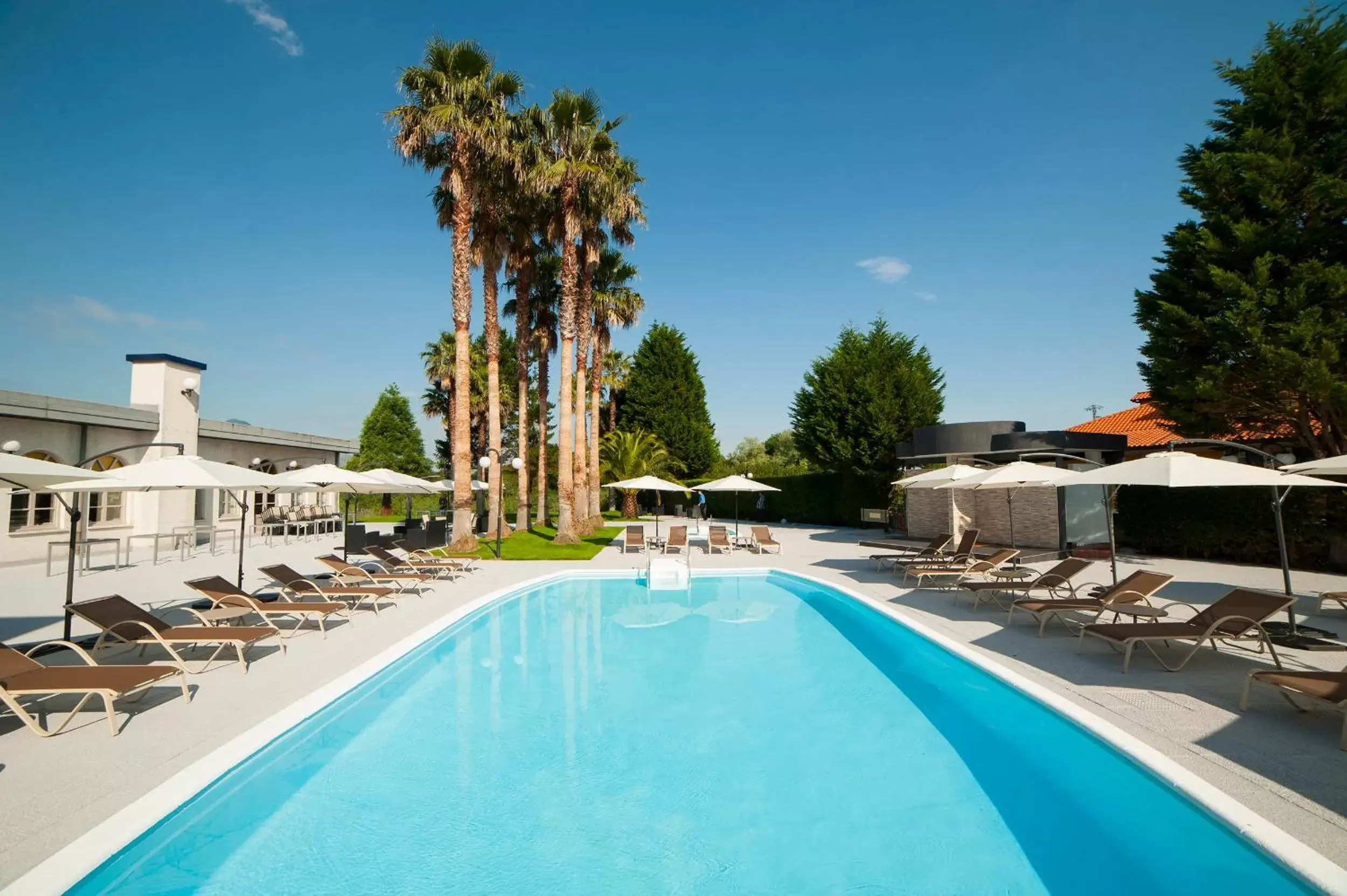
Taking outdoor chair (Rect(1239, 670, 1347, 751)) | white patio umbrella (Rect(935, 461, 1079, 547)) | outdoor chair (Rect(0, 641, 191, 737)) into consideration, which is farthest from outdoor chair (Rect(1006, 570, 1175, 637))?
outdoor chair (Rect(0, 641, 191, 737))

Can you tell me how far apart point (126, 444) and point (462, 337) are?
10.8 meters

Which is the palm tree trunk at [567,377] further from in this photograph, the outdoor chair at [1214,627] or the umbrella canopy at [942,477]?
the outdoor chair at [1214,627]

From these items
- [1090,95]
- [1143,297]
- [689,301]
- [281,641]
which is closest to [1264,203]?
[1143,297]

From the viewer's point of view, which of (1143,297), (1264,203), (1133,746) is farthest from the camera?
(1143,297)

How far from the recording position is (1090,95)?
14.0 m

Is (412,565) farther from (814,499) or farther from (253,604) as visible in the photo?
(814,499)

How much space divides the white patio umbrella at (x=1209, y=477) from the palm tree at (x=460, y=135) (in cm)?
1435

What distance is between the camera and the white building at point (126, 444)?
1570 cm

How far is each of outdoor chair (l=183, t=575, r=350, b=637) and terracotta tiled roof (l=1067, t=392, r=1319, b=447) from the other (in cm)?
1468

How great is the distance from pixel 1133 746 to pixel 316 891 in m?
5.71

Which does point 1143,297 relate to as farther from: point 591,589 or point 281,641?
point 281,641

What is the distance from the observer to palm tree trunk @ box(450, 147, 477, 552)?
17.2 metres

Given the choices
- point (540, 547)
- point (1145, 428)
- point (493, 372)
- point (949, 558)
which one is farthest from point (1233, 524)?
point (493, 372)

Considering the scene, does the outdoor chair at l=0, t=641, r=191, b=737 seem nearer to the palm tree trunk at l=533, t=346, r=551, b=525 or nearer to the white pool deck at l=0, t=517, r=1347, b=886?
the white pool deck at l=0, t=517, r=1347, b=886
